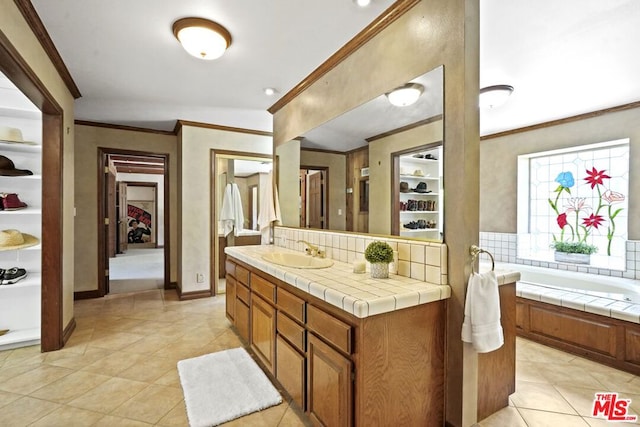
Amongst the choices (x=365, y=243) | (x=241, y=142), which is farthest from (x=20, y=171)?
(x=365, y=243)

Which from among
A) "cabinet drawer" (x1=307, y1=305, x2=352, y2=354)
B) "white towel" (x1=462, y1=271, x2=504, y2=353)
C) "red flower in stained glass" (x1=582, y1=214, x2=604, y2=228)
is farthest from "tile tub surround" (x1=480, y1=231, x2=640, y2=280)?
"cabinet drawer" (x1=307, y1=305, x2=352, y2=354)

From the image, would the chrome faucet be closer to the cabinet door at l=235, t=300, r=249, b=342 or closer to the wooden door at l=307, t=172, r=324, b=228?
the wooden door at l=307, t=172, r=324, b=228

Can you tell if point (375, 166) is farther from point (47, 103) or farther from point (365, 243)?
point (47, 103)

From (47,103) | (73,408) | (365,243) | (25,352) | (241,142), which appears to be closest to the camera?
(73,408)

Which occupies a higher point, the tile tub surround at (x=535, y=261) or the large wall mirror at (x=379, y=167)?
the large wall mirror at (x=379, y=167)

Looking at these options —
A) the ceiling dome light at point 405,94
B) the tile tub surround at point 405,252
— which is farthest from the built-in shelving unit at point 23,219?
the ceiling dome light at point 405,94

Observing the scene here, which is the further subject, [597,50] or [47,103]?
[47,103]

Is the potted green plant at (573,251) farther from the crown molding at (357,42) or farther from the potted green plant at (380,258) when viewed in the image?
the crown molding at (357,42)

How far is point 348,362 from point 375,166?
4.57 ft

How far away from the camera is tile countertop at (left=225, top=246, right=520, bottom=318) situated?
1.39m

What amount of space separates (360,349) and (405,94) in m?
1.50

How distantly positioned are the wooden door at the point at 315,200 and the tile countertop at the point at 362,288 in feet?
2.90

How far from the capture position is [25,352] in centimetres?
269

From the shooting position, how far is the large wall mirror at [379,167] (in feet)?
5.99
